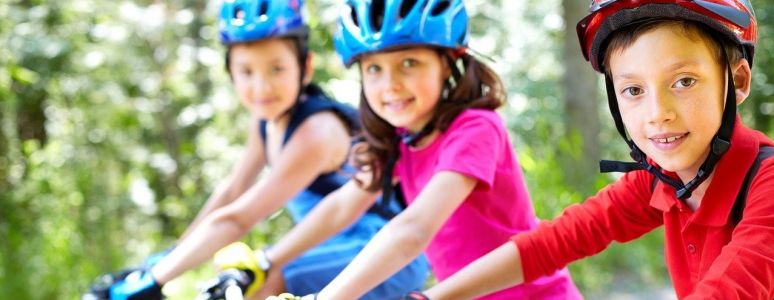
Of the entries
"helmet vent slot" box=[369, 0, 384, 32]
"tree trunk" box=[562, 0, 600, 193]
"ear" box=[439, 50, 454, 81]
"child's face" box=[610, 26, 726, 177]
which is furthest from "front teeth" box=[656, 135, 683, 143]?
"tree trunk" box=[562, 0, 600, 193]

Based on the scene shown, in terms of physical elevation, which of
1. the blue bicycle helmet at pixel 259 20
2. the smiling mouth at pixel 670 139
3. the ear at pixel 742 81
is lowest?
the smiling mouth at pixel 670 139

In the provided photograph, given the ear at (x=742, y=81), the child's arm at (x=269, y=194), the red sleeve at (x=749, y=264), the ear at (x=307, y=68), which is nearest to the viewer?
the red sleeve at (x=749, y=264)

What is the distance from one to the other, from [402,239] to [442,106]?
72 centimetres

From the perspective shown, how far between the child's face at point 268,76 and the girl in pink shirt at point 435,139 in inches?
32.3

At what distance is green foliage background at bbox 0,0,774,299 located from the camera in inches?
277

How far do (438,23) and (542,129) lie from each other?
4.37 meters

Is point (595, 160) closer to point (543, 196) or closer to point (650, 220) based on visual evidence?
point (543, 196)

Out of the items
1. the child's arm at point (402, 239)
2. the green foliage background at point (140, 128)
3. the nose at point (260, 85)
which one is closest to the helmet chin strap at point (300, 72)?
the nose at point (260, 85)

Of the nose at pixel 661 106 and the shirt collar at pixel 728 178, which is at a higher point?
the nose at pixel 661 106

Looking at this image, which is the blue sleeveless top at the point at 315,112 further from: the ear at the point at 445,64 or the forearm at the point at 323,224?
the ear at the point at 445,64

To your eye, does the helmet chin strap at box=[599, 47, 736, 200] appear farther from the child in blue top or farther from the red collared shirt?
the child in blue top

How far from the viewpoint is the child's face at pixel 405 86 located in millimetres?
3121

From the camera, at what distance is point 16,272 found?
671cm

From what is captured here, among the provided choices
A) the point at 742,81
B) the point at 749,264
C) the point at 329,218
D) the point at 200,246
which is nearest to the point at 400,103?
the point at 329,218
